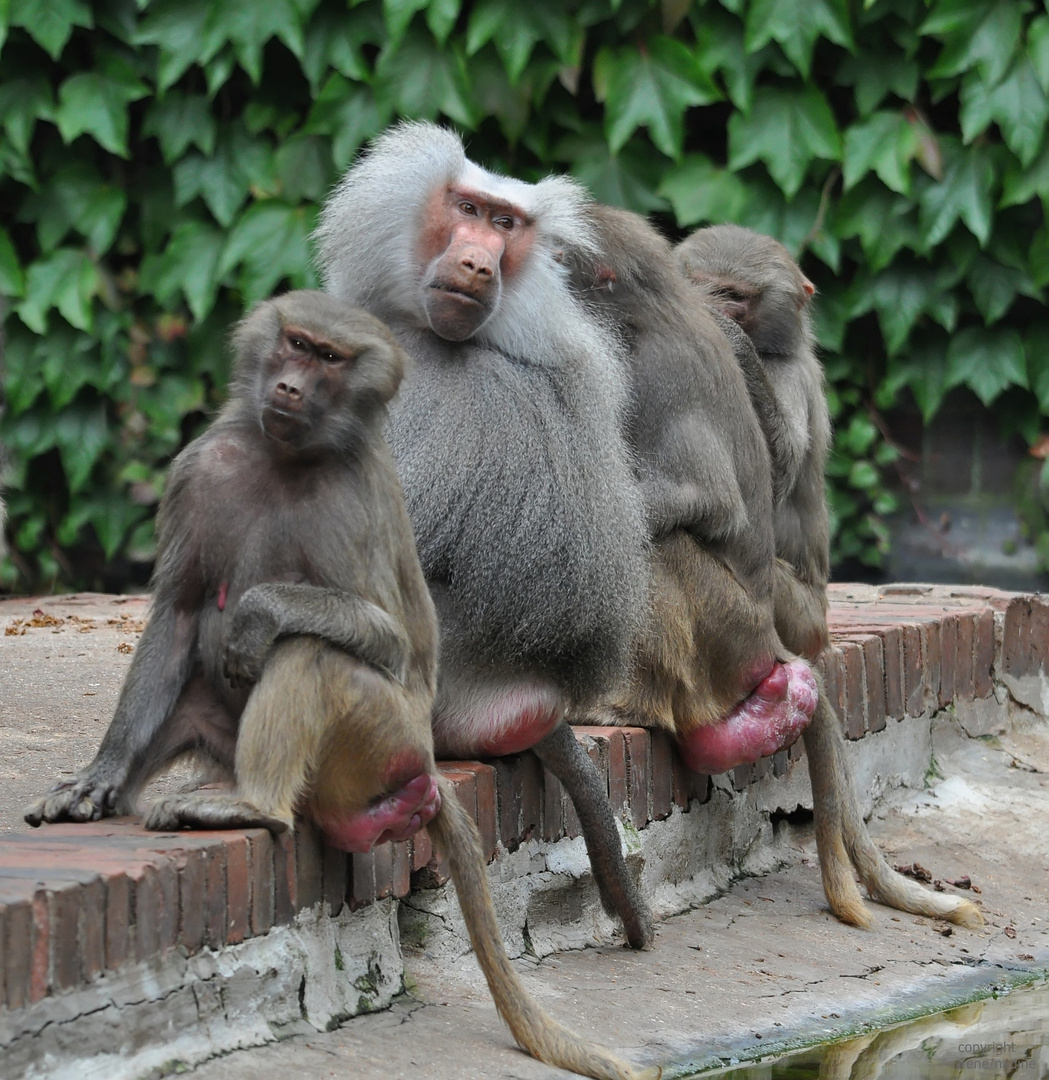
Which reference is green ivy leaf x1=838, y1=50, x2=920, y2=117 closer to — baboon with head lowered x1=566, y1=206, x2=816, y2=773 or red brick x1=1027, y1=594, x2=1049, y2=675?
red brick x1=1027, y1=594, x2=1049, y2=675

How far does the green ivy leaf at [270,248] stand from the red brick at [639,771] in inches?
97.2

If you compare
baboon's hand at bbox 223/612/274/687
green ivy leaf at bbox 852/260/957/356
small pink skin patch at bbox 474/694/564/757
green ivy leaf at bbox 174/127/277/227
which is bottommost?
small pink skin patch at bbox 474/694/564/757

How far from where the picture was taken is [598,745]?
128 inches

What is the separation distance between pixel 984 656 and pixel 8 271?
10.8 feet

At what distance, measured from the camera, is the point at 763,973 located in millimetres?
3146

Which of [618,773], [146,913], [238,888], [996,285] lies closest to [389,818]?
[238,888]

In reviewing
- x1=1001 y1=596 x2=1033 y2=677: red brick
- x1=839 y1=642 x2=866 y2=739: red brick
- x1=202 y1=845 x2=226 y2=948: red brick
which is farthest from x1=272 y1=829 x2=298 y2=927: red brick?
x1=1001 y1=596 x2=1033 y2=677: red brick

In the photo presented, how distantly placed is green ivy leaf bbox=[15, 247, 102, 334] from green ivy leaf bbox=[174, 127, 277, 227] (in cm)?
39

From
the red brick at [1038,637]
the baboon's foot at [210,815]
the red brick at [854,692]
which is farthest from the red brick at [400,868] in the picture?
the red brick at [1038,637]

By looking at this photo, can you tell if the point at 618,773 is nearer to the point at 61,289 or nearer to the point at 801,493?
the point at 801,493

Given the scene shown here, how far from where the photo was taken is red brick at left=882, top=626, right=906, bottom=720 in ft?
13.9

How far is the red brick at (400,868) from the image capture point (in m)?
2.74

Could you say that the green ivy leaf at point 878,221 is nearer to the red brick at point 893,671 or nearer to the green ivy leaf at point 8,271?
the red brick at point 893,671

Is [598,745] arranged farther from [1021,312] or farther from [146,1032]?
[1021,312]
